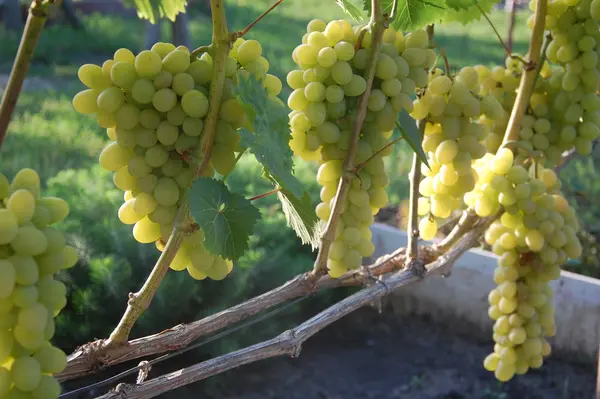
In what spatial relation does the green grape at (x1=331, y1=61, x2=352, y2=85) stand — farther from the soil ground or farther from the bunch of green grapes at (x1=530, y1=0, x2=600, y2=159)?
the soil ground

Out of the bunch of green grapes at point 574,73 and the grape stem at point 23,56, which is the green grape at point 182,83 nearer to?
the grape stem at point 23,56

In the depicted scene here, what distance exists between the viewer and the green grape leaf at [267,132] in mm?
628

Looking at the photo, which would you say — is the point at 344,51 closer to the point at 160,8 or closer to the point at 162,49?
the point at 162,49

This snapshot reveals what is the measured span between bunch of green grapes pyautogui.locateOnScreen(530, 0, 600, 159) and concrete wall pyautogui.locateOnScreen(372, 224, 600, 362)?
951 millimetres

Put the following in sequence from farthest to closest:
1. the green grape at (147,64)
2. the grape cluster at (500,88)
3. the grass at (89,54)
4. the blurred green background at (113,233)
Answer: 1. the grass at (89,54)
2. the blurred green background at (113,233)
3. the grape cluster at (500,88)
4. the green grape at (147,64)

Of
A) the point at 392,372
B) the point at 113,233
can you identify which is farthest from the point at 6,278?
the point at 392,372

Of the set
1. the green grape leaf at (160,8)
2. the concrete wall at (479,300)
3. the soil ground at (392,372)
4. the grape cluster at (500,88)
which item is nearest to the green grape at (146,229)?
the green grape leaf at (160,8)

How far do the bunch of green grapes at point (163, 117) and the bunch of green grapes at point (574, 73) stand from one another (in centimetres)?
54

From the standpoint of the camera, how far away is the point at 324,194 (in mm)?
880

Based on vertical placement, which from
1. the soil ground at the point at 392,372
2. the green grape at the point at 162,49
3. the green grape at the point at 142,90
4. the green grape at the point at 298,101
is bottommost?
the soil ground at the point at 392,372

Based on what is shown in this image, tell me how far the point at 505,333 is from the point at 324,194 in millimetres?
418

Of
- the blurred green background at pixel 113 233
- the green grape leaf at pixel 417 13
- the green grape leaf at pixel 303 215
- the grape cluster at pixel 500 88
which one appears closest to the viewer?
the green grape leaf at pixel 303 215

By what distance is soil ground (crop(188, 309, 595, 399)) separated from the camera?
2.00 m

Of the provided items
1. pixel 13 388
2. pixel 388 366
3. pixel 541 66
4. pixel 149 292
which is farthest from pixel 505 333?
pixel 388 366
